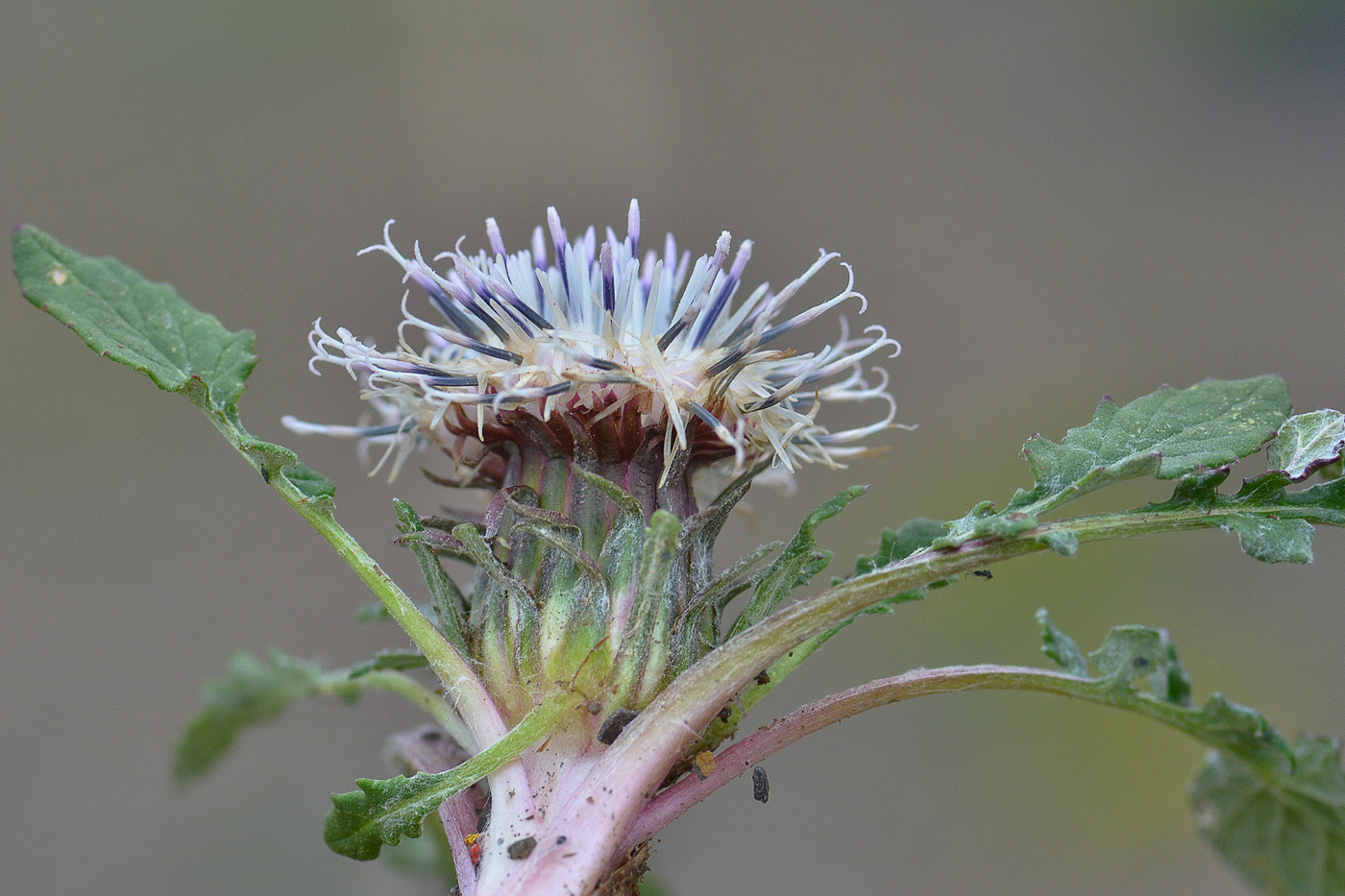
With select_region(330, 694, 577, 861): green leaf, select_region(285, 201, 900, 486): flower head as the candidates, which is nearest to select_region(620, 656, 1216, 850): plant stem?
select_region(330, 694, 577, 861): green leaf

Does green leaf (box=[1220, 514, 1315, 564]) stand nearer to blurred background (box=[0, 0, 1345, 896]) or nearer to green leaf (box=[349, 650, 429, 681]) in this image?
green leaf (box=[349, 650, 429, 681])

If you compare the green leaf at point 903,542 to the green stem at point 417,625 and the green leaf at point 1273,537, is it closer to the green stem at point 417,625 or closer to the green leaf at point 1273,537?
the green leaf at point 1273,537

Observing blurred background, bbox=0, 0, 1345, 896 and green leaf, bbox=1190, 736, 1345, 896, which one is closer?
green leaf, bbox=1190, 736, 1345, 896

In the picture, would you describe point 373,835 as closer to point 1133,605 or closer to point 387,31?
point 1133,605

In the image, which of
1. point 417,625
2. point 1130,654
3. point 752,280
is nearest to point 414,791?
point 417,625

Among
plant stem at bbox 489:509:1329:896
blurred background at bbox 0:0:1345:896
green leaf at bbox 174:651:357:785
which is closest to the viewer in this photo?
plant stem at bbox 489:509:1329:896

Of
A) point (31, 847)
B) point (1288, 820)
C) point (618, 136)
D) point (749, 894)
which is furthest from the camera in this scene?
point (618, 136)

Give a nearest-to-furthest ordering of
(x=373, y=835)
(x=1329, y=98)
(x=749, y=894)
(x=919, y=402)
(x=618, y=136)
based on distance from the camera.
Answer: (x=373, y=835) → (x=749, y=894) → (x=919, y=402) → (x=618, y=136) → (x=1329, y=98)

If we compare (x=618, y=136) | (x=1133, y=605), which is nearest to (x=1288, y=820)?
(x=1133, y=605)

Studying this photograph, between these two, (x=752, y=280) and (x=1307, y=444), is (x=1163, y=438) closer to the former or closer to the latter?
(x=1307, y=444)
